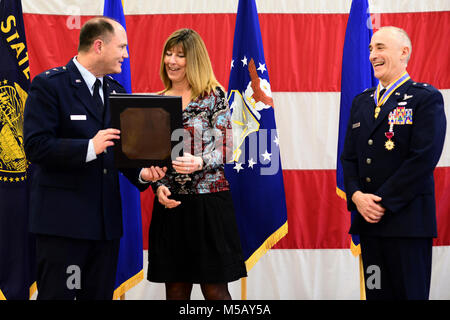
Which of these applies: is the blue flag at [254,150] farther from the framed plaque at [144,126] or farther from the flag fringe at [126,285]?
the framed plaque at [144,126]

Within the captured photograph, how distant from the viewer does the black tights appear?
2340mm

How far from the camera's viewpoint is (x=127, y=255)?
302 centimetres

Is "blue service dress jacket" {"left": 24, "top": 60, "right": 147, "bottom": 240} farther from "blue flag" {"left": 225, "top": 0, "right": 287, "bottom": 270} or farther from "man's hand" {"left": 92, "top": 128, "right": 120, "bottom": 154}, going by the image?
"blue flag" {"left": 225, "top": 0, "right": 287, "bottom": 270}

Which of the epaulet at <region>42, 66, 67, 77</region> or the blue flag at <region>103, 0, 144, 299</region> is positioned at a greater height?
the epaulet at <region>42, 66, 67, 77</region>

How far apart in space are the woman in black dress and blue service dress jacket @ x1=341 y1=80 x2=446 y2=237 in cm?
64

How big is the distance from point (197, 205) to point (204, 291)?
0.43 meters

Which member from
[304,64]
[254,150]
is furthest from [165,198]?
[304,64]

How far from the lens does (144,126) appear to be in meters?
1.99

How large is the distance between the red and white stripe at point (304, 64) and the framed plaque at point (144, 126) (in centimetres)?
150

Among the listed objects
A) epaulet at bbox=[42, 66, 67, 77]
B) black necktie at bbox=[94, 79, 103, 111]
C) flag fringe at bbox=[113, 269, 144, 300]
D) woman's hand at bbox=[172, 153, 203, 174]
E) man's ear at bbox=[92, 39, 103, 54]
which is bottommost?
flag fringe at bbox=[113, 269, 144, 300]

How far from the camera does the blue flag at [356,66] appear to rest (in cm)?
301

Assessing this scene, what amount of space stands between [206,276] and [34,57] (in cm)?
212

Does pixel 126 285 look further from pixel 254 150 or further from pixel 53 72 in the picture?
pixel 53 72

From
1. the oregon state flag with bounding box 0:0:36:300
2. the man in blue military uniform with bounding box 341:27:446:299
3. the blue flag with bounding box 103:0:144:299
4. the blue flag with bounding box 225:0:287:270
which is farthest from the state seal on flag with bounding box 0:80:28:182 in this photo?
the man in blue military uniform with bounding box 341:27:446:299
